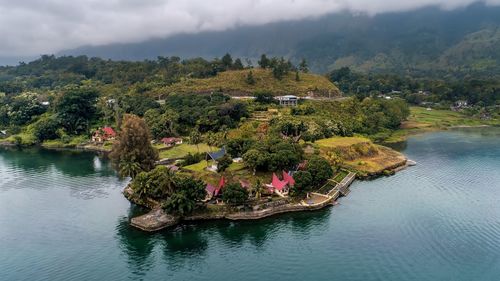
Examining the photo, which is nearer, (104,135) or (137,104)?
(104,135)

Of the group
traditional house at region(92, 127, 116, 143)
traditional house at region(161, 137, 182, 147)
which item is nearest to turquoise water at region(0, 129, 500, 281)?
traditional house at region(161, 137, 182, 147)

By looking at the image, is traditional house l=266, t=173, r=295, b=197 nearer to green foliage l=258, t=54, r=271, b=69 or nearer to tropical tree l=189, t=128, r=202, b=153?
tropical tree l=189, t=128, r=202, b=153

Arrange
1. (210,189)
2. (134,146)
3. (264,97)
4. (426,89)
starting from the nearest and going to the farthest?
(210,189) < (134,146) < (264,97) < (426,89)

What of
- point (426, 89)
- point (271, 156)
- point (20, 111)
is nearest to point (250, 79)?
point (20, 111)

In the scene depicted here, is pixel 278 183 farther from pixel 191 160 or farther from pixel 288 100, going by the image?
pixel 288 100

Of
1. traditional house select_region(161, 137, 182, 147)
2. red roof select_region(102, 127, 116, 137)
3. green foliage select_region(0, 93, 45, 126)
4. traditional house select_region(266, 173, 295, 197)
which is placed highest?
green foliage select_region(0, 93, 45, 126)

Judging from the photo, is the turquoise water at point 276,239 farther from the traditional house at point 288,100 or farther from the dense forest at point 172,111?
the traditional house at point 288,100

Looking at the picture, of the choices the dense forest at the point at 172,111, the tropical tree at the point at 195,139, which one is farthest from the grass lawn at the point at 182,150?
the dense forest at the point at 172,111
